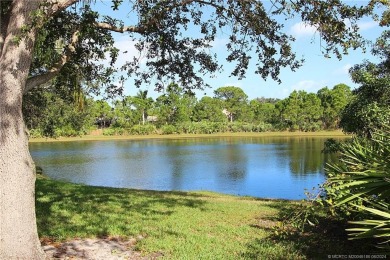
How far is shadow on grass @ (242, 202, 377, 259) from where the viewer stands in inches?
197

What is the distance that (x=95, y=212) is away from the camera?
295 inches

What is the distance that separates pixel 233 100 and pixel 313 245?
7591 cm

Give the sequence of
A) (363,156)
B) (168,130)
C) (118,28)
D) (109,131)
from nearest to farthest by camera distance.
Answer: (363,156) < (118,28) < (109,131) < (168,130)

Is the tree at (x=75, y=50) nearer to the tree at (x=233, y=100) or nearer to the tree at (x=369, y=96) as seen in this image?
the tree at (x=369, y=96)

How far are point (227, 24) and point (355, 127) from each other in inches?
200

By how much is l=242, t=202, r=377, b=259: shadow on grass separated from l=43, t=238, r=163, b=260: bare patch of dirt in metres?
1.40

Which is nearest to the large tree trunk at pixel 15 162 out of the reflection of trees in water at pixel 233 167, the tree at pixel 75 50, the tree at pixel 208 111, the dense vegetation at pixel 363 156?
the tree at pixel 75 50

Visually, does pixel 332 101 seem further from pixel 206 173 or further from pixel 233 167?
pixel 206 173

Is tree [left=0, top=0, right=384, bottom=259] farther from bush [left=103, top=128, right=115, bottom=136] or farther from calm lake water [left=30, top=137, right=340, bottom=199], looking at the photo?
bush [left=103, top=128, right=115, bottom=136]

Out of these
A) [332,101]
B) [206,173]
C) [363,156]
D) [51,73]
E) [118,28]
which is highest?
[332,101]

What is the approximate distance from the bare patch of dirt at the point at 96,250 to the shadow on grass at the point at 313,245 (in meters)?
1.40

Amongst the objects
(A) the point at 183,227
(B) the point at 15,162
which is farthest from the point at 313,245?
(B) the point at 15,162

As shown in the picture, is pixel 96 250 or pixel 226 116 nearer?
pixel 96 250

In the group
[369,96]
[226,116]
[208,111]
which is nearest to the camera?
[369,96]
